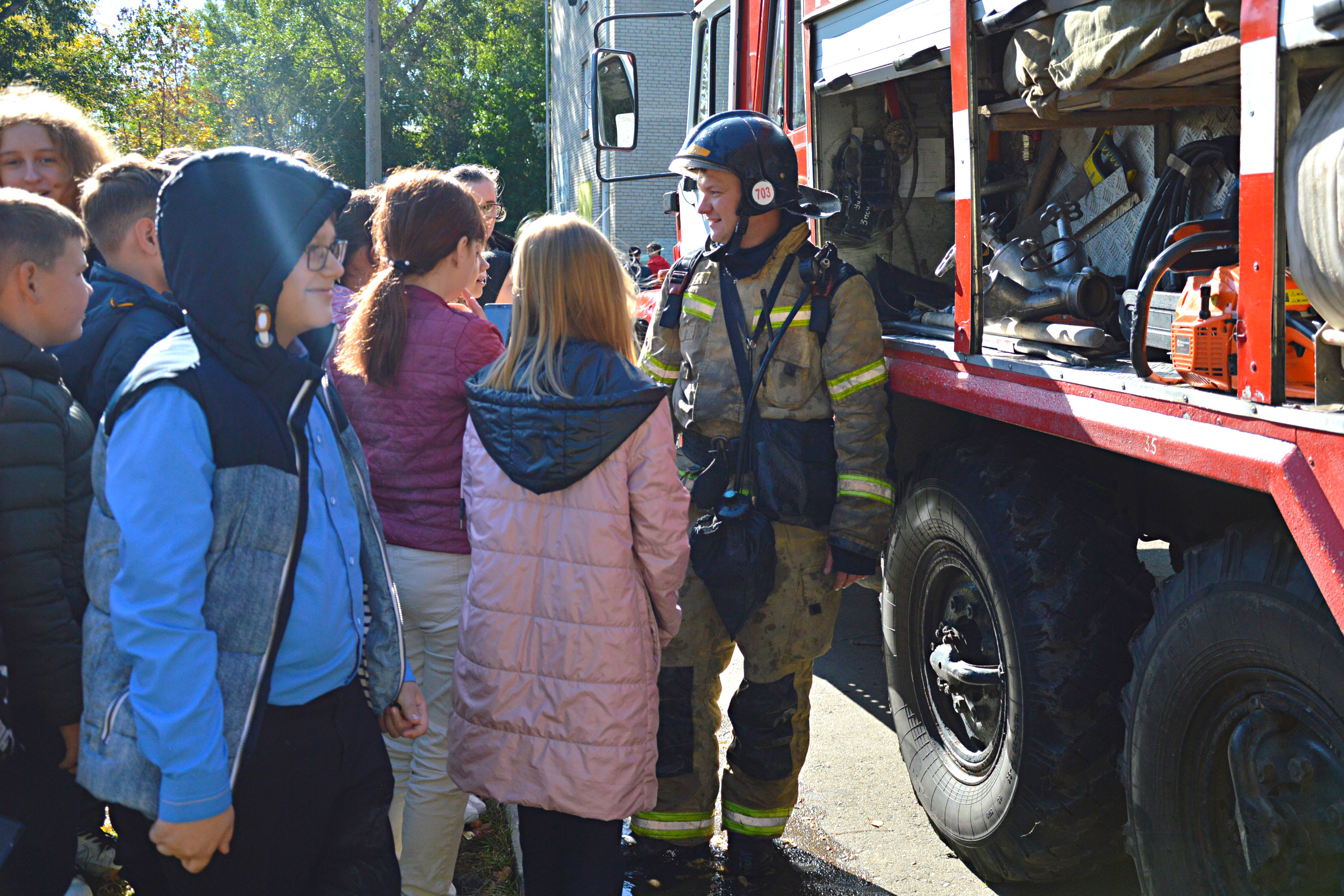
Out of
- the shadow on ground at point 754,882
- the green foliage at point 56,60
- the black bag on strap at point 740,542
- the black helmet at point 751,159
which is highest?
the green foliage at point 56,60

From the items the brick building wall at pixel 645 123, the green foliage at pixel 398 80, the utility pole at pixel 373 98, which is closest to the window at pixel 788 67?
the utility pole at pixel 373 98

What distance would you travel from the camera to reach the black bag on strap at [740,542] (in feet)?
10.3

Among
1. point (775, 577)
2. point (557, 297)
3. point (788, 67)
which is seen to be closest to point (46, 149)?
point (557, 297)

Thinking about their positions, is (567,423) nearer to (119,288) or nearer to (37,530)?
(37,530)

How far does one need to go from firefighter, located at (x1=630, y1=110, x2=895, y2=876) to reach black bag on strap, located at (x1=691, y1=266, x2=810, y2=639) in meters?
0.02

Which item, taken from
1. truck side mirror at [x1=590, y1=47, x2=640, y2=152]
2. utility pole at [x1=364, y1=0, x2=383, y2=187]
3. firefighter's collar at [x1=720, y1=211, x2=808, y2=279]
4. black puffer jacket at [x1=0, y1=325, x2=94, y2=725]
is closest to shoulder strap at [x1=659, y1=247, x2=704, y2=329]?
firefighter's collar at [x1=720, y1=211, x2=808, y2=279]

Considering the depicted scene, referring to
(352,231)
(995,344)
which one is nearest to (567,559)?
(995,344)

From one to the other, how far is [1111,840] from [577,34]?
80.4ft

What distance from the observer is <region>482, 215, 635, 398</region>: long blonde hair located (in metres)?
2.59

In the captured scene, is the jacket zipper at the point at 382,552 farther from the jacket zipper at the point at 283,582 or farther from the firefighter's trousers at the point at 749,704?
the firefighter's trousers at the point at 749,704

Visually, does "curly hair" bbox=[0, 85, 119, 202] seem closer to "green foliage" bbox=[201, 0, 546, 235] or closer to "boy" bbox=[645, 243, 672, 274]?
"boy" bbox=[645, 243, 672, 274]

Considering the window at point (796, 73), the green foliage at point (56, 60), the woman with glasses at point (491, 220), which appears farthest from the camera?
the green foliage at point (56, 60)

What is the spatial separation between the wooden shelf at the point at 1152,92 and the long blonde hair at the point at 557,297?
1.14m

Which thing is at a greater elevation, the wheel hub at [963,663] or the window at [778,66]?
the window at [778,66]
